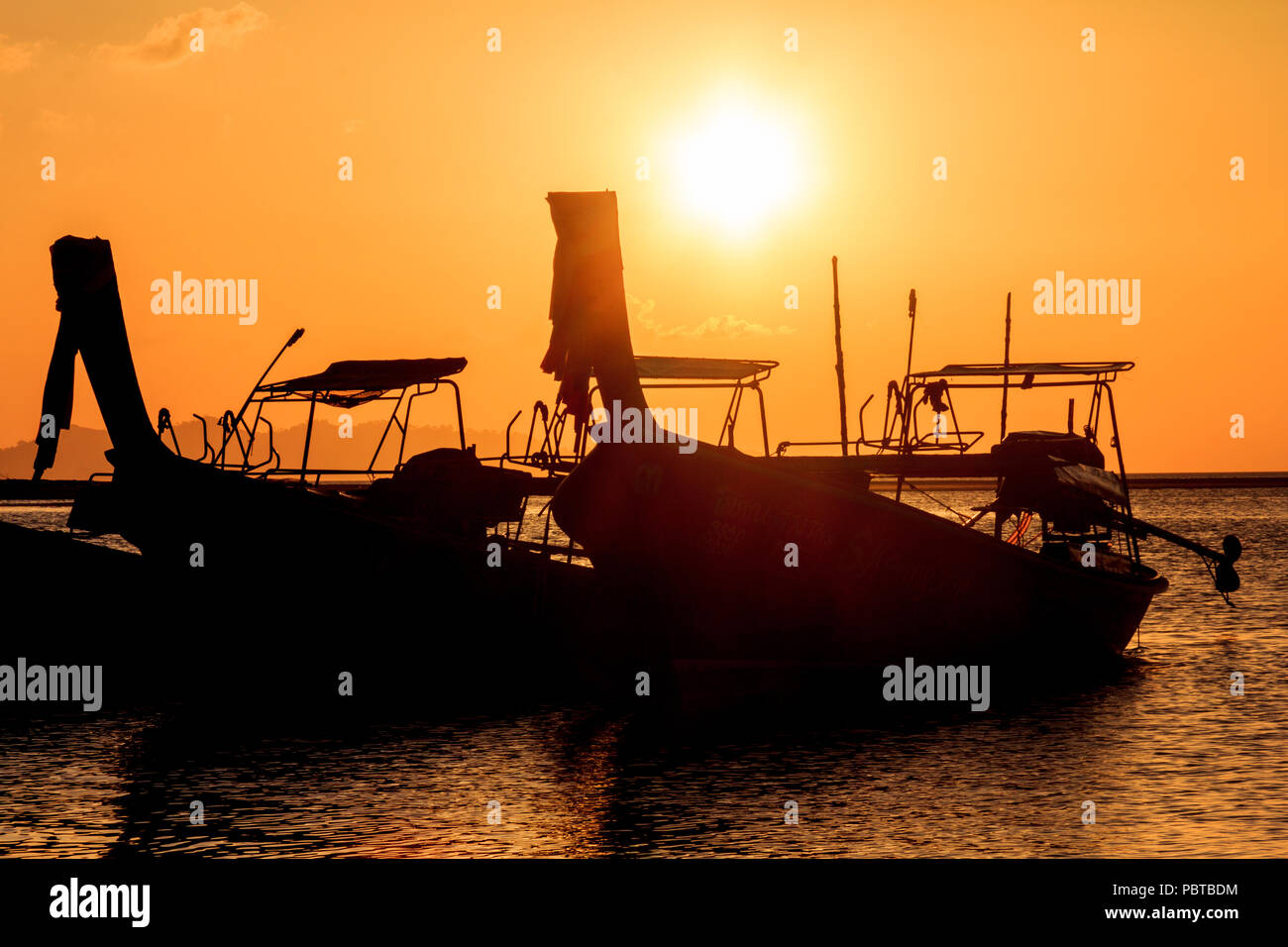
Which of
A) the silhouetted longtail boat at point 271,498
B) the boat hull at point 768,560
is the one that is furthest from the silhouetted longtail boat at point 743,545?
the silhouetted longtail boat at point 271,498

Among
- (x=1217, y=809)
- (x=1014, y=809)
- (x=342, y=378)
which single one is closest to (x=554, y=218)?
(x=342, y=378)

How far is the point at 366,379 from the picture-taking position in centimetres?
1903

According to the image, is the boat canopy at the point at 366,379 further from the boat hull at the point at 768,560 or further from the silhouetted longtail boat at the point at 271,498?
the boat hull at the point at 768,560

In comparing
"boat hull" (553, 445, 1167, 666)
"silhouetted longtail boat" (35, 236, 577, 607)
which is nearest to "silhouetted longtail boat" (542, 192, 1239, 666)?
"boat hull" (553, 445, 1167, 666)

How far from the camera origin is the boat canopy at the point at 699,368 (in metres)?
18.3

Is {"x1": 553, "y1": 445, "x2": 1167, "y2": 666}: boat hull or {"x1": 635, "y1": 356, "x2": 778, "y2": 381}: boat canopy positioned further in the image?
{"x1": 635, "y1": 356, "x2": 778, "y2": 381}: boat canopy

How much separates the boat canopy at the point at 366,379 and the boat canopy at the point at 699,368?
99.4 inches

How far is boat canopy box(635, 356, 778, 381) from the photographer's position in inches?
720

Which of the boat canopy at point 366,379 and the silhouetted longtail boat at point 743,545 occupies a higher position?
the boat canopy at point 366,379

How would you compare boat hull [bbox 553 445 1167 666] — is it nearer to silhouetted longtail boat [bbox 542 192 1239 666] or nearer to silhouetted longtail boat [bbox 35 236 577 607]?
silhouetted longtail boat [bbox 542 192 1239 666]

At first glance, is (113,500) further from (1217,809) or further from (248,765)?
(1217,809)

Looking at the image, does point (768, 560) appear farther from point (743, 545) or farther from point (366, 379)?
point (366, 379)

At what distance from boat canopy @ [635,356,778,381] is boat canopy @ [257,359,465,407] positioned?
8.28 ft
